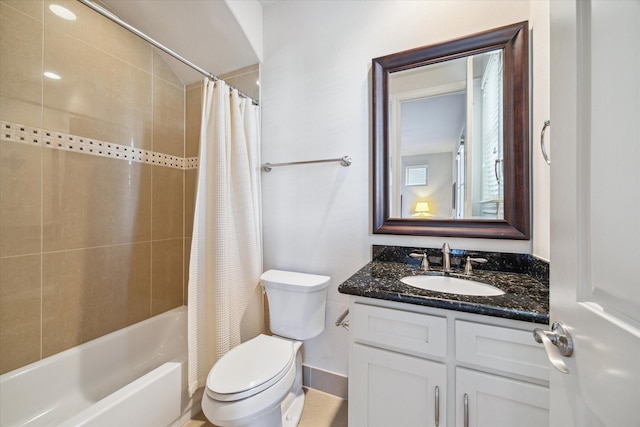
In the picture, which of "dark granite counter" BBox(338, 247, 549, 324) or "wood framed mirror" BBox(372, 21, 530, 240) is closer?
"dark granite counter" BBox(338, 247, 549, 324)

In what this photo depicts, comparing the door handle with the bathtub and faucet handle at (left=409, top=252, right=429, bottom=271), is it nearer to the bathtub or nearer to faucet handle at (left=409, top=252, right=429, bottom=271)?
faucet handle at (left=409, top=252, right=429, bottom=271)

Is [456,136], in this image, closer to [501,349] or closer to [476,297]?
[476,297]

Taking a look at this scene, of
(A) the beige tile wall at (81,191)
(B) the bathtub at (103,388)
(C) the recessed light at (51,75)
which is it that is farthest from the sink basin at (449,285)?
(C) the recessed light at (51,75)

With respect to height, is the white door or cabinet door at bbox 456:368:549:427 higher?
the white door

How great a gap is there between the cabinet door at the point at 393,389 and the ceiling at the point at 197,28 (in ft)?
6.59

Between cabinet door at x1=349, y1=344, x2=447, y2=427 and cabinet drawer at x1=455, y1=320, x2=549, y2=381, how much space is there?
0.12m

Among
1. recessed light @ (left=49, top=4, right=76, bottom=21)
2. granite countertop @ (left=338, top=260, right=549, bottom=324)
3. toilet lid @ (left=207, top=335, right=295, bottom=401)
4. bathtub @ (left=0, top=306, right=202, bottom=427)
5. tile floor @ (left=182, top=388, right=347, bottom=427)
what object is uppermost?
recessed light @ (left=49, top=4, right=76, bottom=21)

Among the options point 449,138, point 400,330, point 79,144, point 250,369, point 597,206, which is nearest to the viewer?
point 597,206

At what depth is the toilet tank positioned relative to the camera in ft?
4.65

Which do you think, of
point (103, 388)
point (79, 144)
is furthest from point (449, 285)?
point (79, 144)

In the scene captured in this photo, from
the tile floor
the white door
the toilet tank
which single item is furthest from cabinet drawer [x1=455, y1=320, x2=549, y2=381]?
the tile floor

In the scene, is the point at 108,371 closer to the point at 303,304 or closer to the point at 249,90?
the point at 303,304

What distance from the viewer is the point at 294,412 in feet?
4.68

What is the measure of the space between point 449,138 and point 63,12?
2263mm
